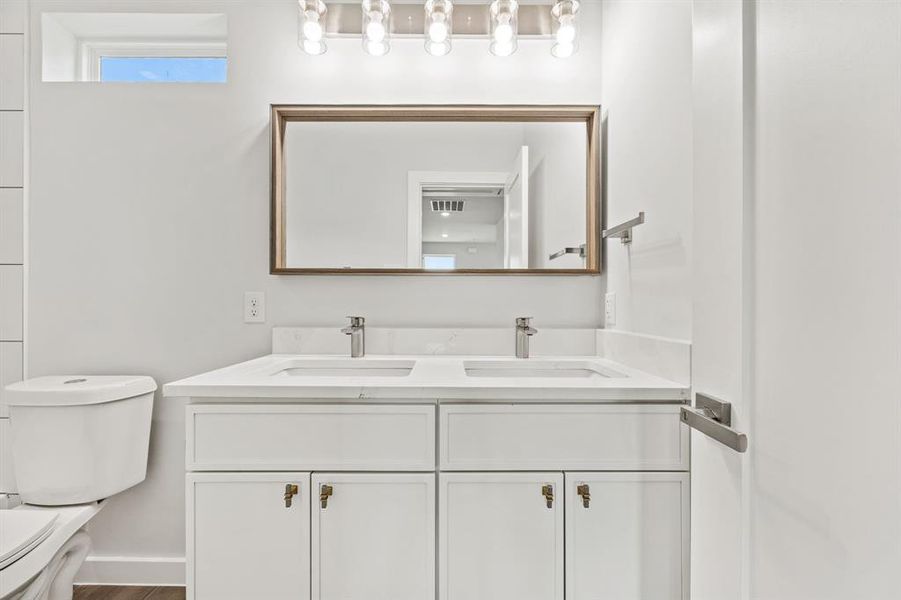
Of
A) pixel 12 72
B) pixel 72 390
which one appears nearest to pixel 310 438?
pixel 72 390

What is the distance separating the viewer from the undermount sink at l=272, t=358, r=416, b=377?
1.52 metres

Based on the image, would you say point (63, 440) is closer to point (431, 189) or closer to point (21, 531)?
point (21, 531)

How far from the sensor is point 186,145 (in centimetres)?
164

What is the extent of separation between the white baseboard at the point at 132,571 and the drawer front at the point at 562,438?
124cm

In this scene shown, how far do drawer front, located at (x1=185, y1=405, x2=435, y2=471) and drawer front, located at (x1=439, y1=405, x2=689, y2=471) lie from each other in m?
0.08

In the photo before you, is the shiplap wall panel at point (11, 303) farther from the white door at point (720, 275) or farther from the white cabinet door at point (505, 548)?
the white door at point (720, 275)

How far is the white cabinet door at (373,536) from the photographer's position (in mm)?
1034

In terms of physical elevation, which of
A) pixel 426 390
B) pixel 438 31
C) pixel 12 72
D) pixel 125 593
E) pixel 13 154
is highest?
pixel 438 31

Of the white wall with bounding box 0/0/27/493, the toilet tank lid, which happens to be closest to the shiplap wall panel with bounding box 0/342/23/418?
the white wall with bounding box 0/0/27/493

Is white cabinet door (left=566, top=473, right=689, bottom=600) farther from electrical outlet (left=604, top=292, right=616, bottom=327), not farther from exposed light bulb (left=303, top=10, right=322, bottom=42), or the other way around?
exposed light bulb (left=303, top=10, right=322, bottom=42)

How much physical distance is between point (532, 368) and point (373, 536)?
738 millimetres

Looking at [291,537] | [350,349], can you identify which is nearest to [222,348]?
[350,349]

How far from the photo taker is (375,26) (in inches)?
61.6

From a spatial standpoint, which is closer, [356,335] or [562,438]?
[562,438]
